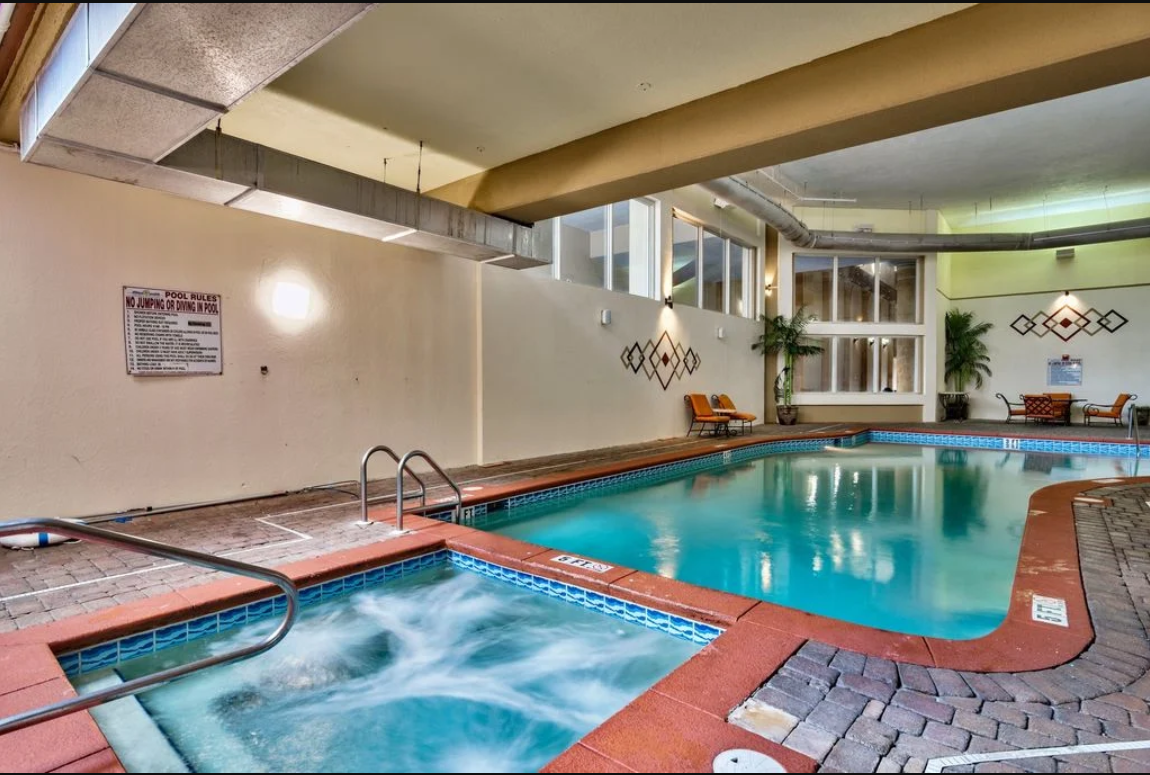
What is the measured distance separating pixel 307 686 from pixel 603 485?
13.5ft

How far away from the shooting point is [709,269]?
11.2 metres

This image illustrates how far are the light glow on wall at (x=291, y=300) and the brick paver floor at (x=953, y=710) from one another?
463 centimetres

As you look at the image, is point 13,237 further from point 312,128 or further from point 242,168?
point 312,128

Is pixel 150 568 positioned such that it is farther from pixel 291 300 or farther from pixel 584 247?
pixel 584 247

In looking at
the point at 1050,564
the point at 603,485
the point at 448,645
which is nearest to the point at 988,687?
the point at 1050,564

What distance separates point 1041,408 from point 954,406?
1849mm

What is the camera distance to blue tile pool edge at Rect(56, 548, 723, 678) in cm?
233

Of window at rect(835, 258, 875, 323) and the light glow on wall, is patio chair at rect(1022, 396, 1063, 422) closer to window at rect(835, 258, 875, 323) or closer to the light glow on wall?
window at rect(835, 258, 875, 323)

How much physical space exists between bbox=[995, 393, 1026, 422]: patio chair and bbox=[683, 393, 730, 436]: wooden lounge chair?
739cm

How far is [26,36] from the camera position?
2926 millimetres

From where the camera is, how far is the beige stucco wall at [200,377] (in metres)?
3.68

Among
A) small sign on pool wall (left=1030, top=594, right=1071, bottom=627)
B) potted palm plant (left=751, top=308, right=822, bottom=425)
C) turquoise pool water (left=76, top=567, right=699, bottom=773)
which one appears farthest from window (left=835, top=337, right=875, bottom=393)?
turquoise pool water (left=76, top=567, right=699, bottom=773)

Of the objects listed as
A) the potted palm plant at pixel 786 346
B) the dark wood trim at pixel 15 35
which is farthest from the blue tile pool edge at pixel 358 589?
the potted palm plant at pixel 786 346

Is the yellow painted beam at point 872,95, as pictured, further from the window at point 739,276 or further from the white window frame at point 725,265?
the window at point 739,276
